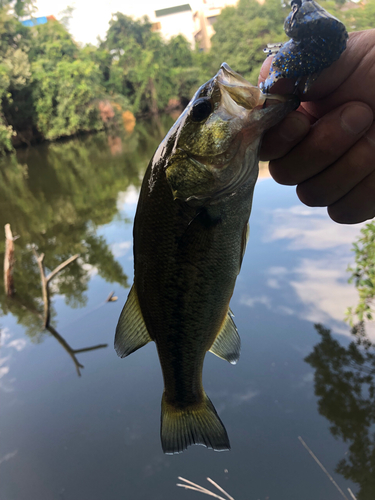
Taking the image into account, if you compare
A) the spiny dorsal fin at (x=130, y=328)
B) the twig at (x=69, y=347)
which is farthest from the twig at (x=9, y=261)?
the spiny dorsal fin at (x=130, y=328)

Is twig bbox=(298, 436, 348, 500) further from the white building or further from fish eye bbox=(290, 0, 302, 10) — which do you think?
the white building

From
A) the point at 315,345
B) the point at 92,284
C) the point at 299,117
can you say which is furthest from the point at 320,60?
the point at 92,284

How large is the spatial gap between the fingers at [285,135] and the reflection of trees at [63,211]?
7.34 meters

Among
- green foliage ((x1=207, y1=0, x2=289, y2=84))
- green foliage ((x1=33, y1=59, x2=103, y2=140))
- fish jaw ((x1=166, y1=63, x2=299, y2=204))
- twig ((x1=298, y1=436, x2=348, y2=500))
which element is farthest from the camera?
green foliage ((x1=207, y1=0, x2=289, y2=84))

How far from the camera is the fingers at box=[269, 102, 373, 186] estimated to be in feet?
4.40

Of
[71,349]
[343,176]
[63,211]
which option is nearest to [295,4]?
[343,176]

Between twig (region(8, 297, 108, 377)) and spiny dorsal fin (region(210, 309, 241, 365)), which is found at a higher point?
spiny dorsal fin (region(210, 309, 241, 365))

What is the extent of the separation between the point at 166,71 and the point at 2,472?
55463 millimetres

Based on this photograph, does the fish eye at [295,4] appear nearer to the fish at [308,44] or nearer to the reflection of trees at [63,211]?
the fish at [308,44]

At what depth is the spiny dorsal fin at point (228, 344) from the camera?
165 centimetres

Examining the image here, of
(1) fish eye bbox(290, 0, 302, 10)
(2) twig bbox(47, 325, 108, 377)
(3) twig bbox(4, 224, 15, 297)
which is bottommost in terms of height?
(2) twig bbox(47, 325, 108, 377)

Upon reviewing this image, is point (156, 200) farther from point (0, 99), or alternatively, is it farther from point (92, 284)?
point (0, 99)

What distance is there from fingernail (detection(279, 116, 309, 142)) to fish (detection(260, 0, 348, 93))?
0.12 m

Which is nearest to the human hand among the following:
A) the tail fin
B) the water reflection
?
the tail fin
